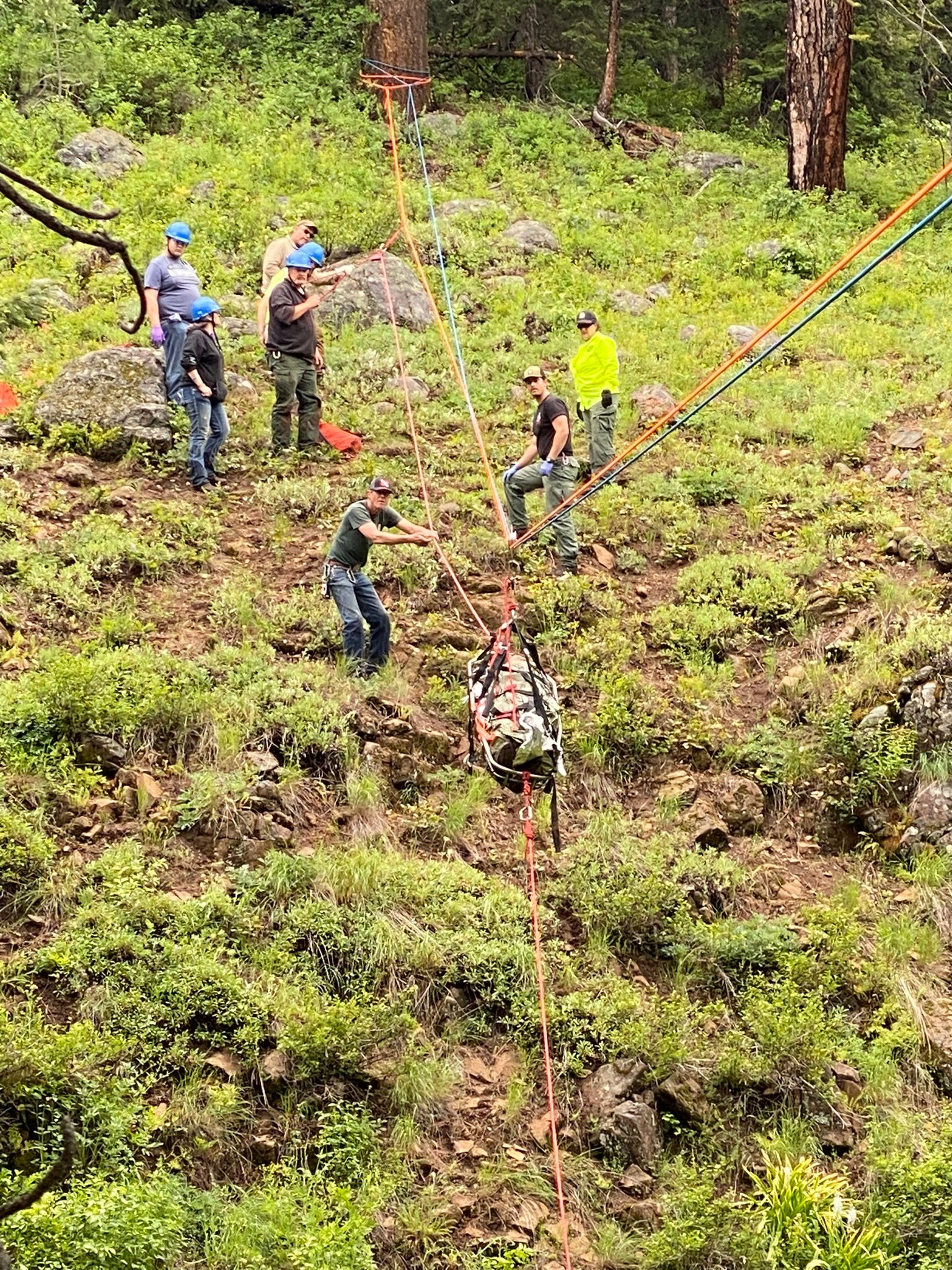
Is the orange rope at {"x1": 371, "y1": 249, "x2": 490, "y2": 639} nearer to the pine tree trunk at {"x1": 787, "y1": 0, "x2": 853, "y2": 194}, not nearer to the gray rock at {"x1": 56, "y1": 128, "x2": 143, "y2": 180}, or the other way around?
the gray rock at {"x1": 56, "y1": 128, "x2": 143, "y2": 180}

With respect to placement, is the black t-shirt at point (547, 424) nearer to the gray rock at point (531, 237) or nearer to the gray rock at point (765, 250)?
the gray rock at point (531, 237)

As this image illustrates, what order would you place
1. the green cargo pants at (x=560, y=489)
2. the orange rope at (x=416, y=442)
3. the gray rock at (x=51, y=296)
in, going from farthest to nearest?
the gray rock at (x=51, y=296)
the green cargo pants at (x=560, y=489)
the orange rope at (x=416, y=442)

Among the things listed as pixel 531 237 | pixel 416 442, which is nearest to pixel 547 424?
pixel 416 442

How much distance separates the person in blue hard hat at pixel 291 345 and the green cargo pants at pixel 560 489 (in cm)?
214

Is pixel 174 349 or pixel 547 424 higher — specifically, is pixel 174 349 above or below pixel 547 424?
above

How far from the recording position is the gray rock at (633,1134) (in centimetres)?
636

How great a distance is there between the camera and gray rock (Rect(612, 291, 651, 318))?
1474cm

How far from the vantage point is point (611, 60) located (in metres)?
19.5

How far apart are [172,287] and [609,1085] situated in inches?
307

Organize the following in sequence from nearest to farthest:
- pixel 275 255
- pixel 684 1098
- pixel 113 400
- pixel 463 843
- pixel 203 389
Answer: pixel 684 1098 < pixel 463 843 < pixel 203 389 < pixel 113 400 < pixel 275 255

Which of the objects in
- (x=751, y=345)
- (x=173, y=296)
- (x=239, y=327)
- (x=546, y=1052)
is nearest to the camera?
(x=546, y=1052)

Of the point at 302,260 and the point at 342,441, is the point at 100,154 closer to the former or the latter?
the point at 302,260

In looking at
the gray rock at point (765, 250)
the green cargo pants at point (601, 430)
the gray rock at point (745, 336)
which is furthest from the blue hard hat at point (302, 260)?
the gray rock at point (765, 250)

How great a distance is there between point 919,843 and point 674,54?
18889 mm
